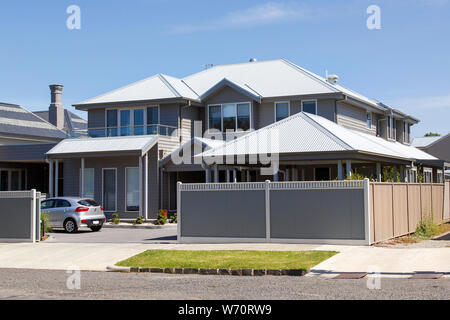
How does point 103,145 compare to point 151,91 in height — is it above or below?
below

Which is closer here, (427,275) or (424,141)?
(427,275)

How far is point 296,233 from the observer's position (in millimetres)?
17734

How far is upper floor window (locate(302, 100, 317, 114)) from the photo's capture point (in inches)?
1252

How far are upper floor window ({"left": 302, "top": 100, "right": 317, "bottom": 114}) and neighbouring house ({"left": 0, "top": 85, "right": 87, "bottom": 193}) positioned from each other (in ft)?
41.8

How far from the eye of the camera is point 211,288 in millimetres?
11383

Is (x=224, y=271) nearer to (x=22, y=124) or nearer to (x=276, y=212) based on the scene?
(x=276, y=212)

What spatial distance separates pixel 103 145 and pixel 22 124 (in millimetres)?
11906

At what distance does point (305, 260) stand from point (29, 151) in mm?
23227

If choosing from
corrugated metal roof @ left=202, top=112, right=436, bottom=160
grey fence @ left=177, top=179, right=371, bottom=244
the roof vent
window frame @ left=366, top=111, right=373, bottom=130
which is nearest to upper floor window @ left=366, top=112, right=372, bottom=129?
window frame @ left=366, top=111, right=373, bottom=130

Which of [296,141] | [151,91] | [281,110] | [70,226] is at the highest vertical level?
[151,91]

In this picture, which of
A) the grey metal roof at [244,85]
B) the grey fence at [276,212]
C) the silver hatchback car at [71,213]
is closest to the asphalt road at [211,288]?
the grey fence at [276,212]

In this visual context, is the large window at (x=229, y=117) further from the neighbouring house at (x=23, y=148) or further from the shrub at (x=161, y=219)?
the neighbouring house at (x=23, y=148)

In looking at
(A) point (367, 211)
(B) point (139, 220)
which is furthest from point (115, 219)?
(A) point (367, 211)
